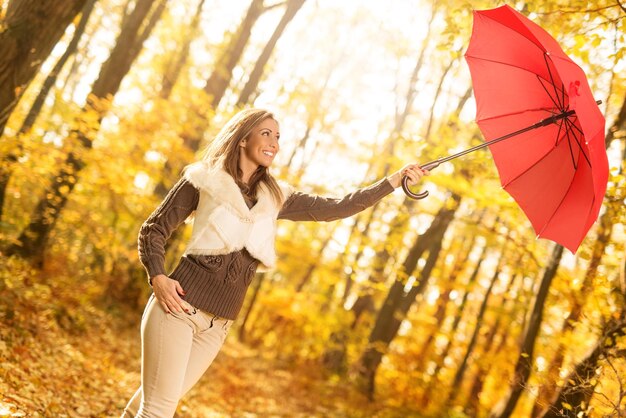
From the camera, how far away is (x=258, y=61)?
35.0 ft

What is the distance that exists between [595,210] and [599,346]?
234cm

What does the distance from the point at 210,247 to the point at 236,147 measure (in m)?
0.60

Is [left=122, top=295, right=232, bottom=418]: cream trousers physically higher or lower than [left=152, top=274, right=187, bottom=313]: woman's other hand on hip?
lower

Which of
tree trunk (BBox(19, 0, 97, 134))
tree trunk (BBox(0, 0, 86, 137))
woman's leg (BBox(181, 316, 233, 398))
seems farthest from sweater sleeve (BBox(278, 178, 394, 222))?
tree trunk (BBox(19, 0, 97, 134))

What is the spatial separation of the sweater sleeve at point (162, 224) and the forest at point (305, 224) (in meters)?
0.76

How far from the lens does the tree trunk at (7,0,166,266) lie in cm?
815

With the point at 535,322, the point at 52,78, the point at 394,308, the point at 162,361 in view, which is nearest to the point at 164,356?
the point at 162,361

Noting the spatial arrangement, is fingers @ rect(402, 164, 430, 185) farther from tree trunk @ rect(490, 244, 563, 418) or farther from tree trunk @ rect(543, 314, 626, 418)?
tree trunk @ rect(490, 244, 563, 418)

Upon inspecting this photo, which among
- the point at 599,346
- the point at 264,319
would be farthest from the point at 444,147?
the point at 264,319

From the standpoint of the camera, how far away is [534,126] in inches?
138

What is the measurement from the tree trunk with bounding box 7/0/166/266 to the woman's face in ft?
18.4

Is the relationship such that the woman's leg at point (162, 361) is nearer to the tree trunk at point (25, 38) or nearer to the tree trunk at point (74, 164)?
the tree trunk at point (25, 38)

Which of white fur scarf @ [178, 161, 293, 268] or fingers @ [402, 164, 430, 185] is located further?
fingers @ [402, 164, 430, 185]

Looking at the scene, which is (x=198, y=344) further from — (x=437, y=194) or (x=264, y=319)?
(x=264, y=319)
